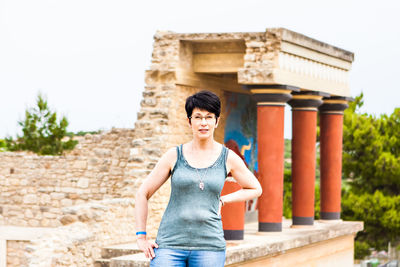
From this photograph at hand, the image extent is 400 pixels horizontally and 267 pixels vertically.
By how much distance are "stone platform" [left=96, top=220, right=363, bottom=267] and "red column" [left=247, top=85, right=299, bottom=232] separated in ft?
0.96

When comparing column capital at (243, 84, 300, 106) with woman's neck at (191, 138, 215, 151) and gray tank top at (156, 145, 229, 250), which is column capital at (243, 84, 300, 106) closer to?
woman's neck at (191, 138, 215, 151)

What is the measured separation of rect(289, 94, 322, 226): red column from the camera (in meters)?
15.0

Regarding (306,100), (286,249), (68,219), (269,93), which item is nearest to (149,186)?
(68,219)

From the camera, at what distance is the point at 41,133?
97.1ft

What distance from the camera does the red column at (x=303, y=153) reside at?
15.0 meters

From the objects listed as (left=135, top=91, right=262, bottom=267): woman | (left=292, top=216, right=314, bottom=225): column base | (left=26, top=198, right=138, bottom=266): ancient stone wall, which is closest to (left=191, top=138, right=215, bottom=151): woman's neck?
(left=135, top=91, right=262, bottom=267): woman

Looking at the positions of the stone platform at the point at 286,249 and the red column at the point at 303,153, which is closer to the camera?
the stone platform at the point at 286,249

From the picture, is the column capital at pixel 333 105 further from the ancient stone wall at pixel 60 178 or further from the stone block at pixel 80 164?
the stone block at pixel 80 164

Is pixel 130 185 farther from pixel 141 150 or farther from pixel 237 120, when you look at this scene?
pixel 237 120

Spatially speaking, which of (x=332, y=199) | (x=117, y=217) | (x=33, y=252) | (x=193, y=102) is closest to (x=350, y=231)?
(x=332, y=199)

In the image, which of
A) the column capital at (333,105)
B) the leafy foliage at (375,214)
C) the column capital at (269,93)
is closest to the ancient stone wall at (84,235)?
the column capital at (269,93)

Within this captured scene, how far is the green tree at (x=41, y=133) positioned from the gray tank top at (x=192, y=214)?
2493cm

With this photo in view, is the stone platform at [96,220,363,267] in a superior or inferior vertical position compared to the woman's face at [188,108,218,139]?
inferior

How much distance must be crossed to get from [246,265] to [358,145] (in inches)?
559
